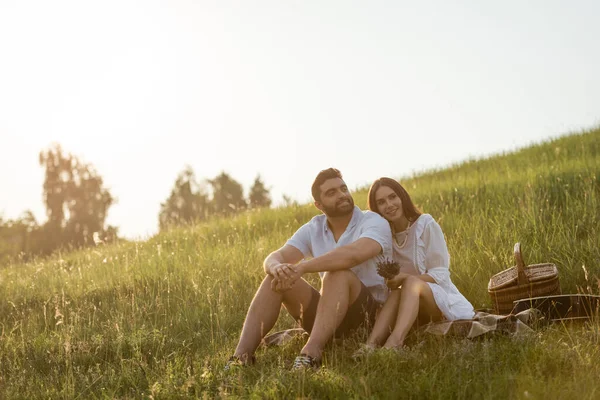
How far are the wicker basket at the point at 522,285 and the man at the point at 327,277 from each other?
1366 mm

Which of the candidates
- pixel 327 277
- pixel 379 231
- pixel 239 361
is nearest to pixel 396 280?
pixel 379 231

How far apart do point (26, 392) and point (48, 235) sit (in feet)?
113

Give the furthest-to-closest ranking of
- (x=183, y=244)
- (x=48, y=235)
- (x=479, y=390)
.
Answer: (x=48, y=235) → (x=183, y=244) → (x=479, y=390)

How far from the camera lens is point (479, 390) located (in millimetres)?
3945

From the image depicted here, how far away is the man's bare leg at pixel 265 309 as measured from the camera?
17.4 feet

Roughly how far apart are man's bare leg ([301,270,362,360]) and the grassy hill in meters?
0.14

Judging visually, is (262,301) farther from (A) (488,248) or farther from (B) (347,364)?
(A) (488,248)

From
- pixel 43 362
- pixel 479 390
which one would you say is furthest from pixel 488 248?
pixel 43 362

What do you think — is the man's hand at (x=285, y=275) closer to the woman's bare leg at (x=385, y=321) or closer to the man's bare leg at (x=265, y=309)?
the man's bare leg at (x=265, y=309)

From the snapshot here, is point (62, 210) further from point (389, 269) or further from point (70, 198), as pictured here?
point (389, 269)

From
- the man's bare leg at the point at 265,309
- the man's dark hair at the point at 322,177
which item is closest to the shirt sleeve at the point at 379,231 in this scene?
the man's dark hair at the point at 322,177

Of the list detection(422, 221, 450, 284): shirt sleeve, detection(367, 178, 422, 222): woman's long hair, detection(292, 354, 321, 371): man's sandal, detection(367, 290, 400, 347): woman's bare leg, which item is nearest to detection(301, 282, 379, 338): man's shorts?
detection(367, 290, 400, 347): woman's bare leg

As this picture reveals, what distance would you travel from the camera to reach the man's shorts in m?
5.47

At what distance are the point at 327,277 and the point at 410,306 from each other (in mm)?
735
